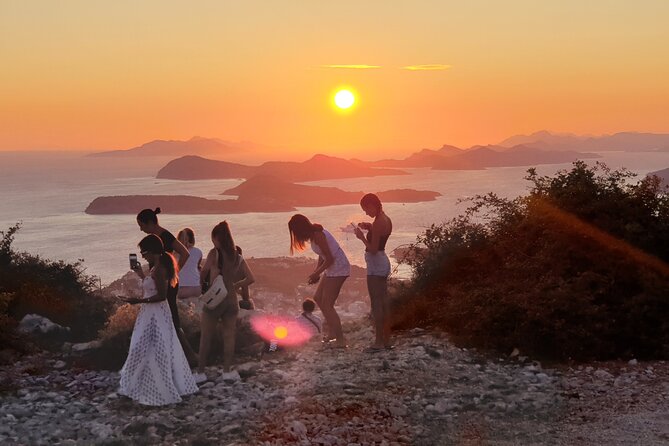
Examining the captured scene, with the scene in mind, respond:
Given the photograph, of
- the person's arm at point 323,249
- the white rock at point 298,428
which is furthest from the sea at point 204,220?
the white rock at point 298,428

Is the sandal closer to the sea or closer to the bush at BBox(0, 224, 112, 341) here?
the bush at BBox(0, 224, 112, 341)

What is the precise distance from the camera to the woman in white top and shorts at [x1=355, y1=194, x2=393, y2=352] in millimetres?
9411

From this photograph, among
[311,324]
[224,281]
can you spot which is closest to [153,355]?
[224,281]

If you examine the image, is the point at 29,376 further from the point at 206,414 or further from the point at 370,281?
the point at 370,281

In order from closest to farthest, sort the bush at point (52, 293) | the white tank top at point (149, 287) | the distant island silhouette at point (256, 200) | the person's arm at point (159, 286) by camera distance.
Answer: the person's arm at point (159, 286), the white tank top at point (149, 287), the bush at point (52, 293), the distant island silhouette at point (256, 200)

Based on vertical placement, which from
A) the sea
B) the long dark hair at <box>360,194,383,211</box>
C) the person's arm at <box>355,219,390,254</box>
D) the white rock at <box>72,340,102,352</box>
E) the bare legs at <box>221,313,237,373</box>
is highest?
the long dark hair at <box>360,194,383,211</box>

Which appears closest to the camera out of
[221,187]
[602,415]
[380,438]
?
[380,438]

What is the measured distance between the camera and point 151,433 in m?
7.04

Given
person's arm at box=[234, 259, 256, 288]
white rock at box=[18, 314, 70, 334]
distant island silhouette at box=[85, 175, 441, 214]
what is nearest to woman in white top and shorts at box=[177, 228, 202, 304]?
person's arm at box=[234, 259, 256, 288]

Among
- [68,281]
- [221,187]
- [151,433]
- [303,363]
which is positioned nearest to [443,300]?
[303,363]

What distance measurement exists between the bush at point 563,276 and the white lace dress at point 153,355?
467 centimetres

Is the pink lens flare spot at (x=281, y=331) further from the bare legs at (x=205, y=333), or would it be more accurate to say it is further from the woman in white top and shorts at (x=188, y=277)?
the bare legs at (x=205, y=333)

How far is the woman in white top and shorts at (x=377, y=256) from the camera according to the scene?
941 centimetres

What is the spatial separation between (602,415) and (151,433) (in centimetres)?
487
